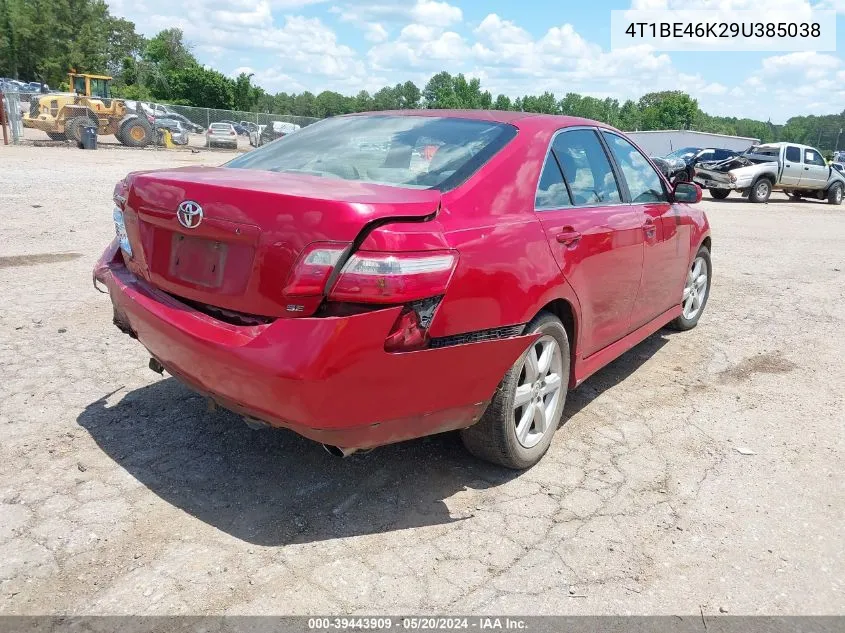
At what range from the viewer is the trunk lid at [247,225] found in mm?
2426

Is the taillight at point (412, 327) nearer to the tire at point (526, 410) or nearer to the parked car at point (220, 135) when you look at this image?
the tire at point (526, 410)

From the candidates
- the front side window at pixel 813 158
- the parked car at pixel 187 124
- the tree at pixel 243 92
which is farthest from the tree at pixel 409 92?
the front side window at pixel 813 158

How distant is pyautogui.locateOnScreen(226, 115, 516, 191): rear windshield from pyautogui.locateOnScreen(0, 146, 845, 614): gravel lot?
1.36 metres

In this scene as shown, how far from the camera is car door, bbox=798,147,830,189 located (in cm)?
2252

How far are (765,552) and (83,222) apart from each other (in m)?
9.18

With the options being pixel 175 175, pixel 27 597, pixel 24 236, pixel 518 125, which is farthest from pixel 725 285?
pixel 24 236

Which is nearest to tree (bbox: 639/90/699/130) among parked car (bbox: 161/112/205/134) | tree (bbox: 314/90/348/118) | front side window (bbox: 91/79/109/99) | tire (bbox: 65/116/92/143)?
tree (bbox: 314/90/348/118)

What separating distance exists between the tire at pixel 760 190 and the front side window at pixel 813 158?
1.98 meters

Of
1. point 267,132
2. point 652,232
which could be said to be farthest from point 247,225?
point 267,132

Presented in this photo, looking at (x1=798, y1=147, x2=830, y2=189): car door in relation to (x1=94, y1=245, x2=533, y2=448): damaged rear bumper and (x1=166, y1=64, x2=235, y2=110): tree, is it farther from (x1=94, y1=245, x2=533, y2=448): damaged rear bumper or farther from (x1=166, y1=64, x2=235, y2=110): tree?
(x1=166, y1=64, x2=235, y2=110): tree

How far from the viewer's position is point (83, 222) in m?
9.34

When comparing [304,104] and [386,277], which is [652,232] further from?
[304,104]

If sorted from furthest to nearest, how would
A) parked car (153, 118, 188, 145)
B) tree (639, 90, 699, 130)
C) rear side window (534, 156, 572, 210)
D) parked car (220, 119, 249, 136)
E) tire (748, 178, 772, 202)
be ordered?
tree (639, 90, 699, 130) < parked car (220, 119, 249, 136) < parked car (153, 118, 188, 145) < tire (748, 178, 772, 202) < rear side window (534, 156, 572, 210)

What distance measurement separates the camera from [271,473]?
3162mm
